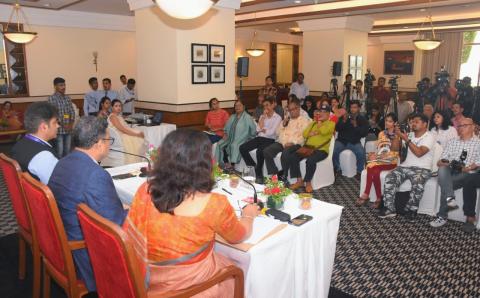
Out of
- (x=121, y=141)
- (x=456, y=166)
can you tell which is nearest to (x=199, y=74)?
(x=121, y=141)

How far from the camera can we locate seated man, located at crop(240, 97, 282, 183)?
227 inches

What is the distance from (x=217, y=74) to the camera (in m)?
7.32

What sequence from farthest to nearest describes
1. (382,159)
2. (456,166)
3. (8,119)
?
(8,119) < (382,159) < (456,166)

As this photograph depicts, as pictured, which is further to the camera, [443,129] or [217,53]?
[217,53]

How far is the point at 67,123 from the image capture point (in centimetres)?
593

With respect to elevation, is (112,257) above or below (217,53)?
below

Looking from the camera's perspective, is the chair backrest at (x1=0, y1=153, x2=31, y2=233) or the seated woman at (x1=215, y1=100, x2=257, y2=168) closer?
the chair backrest at (x1=0, y1=153, x2=31, y2=233)

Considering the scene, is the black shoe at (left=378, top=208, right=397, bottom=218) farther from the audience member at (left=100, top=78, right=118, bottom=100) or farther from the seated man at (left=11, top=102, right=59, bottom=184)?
the audience member at (left=100, top=78, right=118, bottom=100)

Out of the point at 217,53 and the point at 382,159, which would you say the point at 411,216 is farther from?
the point at 217,53

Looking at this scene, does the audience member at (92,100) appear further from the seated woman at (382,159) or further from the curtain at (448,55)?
the curtain at (448,55)

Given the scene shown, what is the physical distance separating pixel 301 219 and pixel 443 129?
141 inches

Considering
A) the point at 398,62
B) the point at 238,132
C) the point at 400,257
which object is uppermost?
the point at 398,62

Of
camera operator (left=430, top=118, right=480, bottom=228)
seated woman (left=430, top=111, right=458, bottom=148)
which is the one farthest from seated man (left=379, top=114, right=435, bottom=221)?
seated woman (left=430, top=111, right=458, bottom=148)

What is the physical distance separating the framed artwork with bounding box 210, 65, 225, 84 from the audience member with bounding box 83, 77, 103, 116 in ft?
7.23
